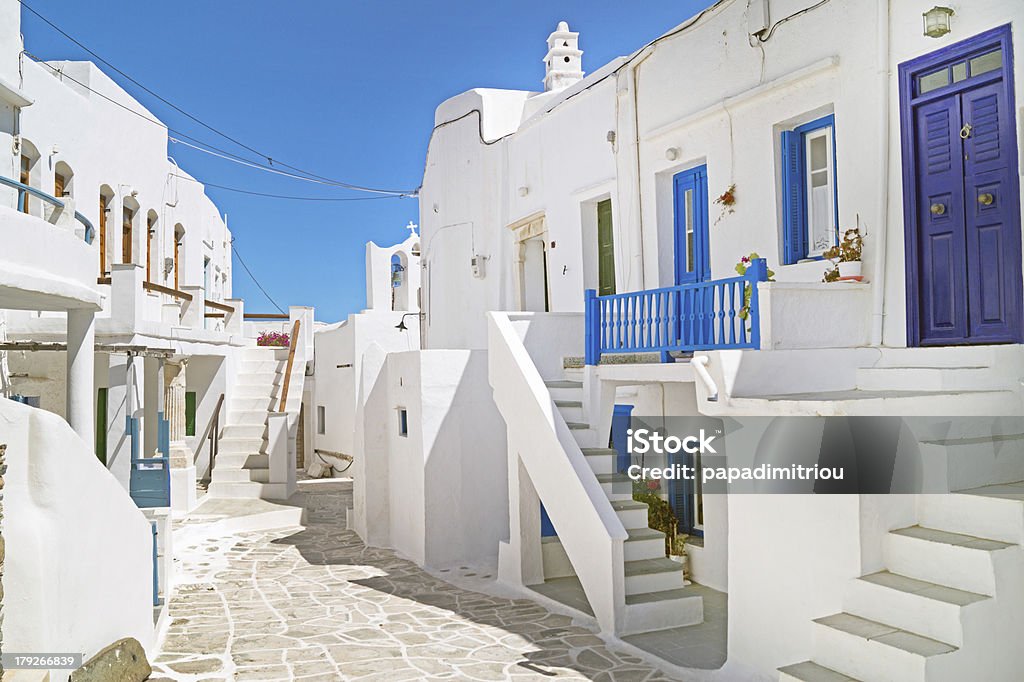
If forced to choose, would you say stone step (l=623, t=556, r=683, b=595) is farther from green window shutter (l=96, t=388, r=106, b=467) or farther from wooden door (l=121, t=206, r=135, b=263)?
wooden door (l=121, t=206, r=135, b=263)

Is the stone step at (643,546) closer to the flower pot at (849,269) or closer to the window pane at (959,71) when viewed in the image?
the flower pot at (849,269)

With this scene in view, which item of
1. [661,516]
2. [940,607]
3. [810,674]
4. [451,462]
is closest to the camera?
[940,607]

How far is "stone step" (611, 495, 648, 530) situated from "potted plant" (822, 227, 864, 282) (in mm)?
3076

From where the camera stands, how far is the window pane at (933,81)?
23.3 feet

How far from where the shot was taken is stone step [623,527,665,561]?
8.59 metres

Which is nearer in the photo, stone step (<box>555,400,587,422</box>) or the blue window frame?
the blue window frame

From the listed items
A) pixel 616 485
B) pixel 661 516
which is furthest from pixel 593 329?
pixel 661 516

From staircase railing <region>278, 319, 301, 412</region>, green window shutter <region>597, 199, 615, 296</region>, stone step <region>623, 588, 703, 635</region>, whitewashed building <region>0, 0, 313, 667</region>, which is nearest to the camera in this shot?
whitewashed building <region>0, 0, 313, 667</region>

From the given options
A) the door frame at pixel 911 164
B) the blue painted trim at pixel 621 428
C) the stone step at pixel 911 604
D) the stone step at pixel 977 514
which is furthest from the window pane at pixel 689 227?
the stone step at pixel 911 604

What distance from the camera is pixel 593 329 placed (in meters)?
9.55

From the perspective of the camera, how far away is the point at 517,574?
402 inches

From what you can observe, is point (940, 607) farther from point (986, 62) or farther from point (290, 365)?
point (290, 365)

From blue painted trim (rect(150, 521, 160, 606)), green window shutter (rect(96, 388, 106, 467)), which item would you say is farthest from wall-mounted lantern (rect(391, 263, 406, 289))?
blue painted trim (rect(150, 521, 160, 606))

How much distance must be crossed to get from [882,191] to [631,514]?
4.07 meters
